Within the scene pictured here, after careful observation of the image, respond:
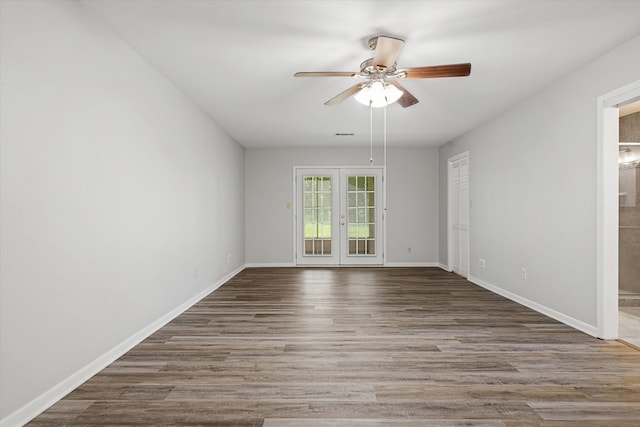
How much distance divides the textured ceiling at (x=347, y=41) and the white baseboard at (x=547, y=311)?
2349 mm

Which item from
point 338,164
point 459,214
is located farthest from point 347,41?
point 338,164

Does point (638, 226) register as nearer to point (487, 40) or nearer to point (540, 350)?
point (540, 350)

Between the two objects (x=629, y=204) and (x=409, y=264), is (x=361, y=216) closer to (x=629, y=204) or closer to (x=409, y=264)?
(x=409, y=264)

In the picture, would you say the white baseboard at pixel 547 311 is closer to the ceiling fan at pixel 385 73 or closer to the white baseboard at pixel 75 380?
the ceiling fan at pixel 385 73

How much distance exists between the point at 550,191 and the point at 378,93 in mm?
2230

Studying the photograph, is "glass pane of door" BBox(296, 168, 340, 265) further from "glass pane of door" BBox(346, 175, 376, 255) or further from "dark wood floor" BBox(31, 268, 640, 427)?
"dark wood floor" BBox(31, 268, 640, 427)

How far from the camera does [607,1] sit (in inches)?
95.5

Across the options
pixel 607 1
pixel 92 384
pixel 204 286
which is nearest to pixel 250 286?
pixel 204 286

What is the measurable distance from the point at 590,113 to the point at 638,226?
228 cm

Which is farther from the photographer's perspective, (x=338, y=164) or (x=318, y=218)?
(x=318, y=218)

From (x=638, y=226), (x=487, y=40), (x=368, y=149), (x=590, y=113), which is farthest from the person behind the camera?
(x=368, y=149)

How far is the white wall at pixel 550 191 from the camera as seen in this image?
3408 mm

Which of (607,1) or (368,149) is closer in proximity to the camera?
(607,1)

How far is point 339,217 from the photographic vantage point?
25.7 ft
